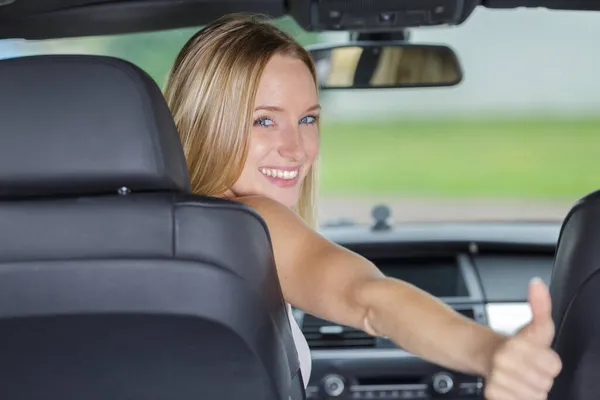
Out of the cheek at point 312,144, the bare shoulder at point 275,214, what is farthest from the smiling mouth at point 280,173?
the bare shoulder at point 275,214

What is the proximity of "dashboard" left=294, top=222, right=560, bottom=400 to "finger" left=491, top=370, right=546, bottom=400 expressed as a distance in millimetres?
2902

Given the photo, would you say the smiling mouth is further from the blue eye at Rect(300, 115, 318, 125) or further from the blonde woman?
the blue eye at Rect(300, 115, 318, 125)

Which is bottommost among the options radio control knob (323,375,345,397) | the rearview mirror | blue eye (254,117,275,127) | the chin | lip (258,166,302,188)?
radio control knob (323,375,345,397)

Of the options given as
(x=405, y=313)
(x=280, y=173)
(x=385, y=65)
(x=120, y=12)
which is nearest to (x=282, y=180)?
(x=280, y=173)

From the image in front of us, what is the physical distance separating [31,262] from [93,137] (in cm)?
28

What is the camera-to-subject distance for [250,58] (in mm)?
2725

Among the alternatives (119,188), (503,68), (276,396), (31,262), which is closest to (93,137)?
(119,188)

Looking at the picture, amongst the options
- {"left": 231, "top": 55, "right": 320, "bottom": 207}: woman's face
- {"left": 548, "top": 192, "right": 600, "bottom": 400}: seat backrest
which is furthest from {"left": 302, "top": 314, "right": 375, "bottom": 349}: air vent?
{"left": 548, "top": 192, "right": 600, "bottom": 400}: seat backrest

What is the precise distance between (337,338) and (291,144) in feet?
7.85

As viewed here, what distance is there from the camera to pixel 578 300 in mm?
2238

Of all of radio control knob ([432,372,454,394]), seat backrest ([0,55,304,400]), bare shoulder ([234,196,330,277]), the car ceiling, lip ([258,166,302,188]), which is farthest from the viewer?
radio control knob ([432,372,454,394])

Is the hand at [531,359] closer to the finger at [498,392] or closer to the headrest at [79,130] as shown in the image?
the finger at [498,392]

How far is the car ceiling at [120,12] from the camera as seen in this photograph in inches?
160

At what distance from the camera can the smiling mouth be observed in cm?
276
